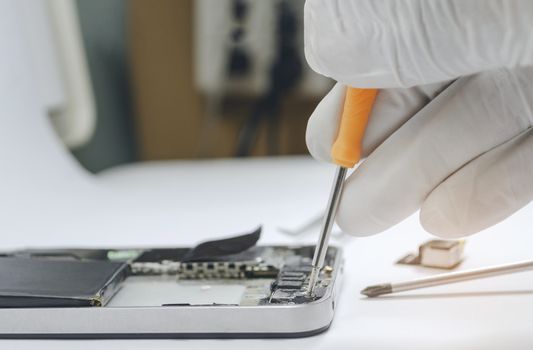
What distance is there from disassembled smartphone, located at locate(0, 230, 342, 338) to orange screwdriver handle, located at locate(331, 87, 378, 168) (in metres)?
0.08

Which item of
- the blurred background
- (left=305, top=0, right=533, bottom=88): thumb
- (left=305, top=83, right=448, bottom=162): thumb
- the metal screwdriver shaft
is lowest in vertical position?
the metal screwdriver shaft

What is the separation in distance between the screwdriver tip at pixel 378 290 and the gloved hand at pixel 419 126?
0.13ft

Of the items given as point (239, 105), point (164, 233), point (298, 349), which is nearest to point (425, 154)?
point (298, 349)

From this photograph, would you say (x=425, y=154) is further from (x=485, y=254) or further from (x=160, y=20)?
(x=160, y=20)

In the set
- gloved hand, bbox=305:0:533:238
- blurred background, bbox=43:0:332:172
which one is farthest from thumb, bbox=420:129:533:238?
blurred background, bbox=43:0:332:172

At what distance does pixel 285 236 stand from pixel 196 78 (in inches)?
30.2

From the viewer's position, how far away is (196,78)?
145 cm

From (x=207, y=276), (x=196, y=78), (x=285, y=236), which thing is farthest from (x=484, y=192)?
(x=196, y=78)

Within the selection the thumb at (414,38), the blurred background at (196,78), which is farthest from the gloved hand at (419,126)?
the blurred background at (196,78)

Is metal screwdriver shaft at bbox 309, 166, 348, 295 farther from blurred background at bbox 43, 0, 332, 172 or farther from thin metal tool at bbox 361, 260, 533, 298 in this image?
blurred background at bbox 43, 0, 332, 172

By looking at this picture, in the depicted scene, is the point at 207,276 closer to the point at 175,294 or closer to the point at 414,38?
the point at 175,294

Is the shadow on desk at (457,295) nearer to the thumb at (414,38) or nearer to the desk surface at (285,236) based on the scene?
the desk surface at (285,236)

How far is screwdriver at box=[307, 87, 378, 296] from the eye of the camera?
444 mm

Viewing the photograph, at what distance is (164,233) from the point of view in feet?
2.56
